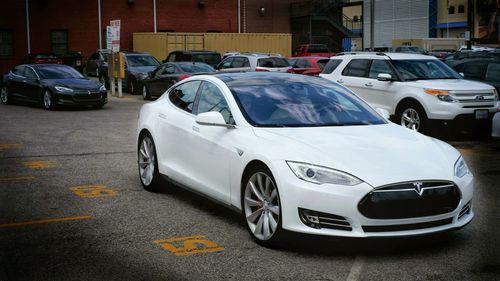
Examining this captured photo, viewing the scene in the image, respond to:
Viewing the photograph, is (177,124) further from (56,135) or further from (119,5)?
(119,5)

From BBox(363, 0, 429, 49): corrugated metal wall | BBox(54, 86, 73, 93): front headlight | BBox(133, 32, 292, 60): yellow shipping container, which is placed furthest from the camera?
BBox(363, 0, 429, 49): corrugated metal wall

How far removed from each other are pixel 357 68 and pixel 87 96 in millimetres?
8997

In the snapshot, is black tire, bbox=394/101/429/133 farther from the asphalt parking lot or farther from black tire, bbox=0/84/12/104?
black tire, bbox=0/84/12/104

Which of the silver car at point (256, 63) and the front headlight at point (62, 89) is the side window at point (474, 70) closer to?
the silver car at point (256, 63)

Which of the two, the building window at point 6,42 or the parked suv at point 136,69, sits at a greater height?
the building window at point 6,42

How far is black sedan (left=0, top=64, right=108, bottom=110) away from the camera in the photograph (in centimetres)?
2139

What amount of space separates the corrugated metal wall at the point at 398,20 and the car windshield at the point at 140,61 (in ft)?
137

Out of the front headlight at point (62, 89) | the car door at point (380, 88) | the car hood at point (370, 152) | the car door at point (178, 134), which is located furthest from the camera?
the front headlight at point (62, 89)

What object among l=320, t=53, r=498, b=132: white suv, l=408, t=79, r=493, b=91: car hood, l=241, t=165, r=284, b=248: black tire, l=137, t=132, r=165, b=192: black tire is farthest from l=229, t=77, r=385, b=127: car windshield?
l=408, t=79, r=493, b=91: car hood

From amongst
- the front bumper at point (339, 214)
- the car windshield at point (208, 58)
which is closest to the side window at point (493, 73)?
the front bumper at point (339, 214)

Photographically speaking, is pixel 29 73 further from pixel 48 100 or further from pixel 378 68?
pixel 378 68

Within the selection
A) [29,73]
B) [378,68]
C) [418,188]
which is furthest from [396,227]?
[29,73]

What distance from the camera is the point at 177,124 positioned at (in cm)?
785

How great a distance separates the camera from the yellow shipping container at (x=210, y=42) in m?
42.4
